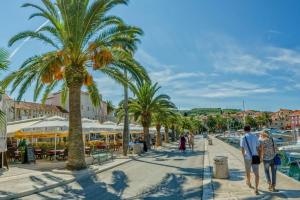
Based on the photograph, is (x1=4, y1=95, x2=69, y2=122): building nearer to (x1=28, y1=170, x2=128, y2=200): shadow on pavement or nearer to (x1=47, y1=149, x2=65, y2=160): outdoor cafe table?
(x1=47, y1=149, x2=65, y2=160): outdoor cafe table

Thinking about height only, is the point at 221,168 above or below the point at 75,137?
below

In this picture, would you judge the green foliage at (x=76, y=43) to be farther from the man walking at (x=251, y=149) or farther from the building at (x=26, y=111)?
the building at (x=26, y=111)

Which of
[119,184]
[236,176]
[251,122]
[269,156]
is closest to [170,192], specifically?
[119,184]

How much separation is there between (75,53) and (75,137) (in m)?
4.12

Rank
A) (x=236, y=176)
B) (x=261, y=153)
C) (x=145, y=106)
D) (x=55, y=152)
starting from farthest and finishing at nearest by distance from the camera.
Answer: (x=145, y=106) < (x=55, y=152) < (x=236, y=176) < (x=261, y=153)

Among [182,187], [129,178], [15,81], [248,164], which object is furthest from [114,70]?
[248,164]

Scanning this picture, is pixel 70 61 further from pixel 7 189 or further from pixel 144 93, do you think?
pixel 144 93

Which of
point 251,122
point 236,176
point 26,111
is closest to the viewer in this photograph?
point 236,176

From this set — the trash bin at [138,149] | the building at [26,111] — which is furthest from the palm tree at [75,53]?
the building at [26,111]

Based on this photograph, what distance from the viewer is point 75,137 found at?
1883 cm

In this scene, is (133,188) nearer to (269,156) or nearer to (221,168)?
(221,168)

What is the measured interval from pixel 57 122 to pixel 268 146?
16435 mm

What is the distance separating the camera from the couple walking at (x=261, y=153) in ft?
35.0

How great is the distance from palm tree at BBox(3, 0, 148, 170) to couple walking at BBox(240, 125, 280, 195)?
9.67m
